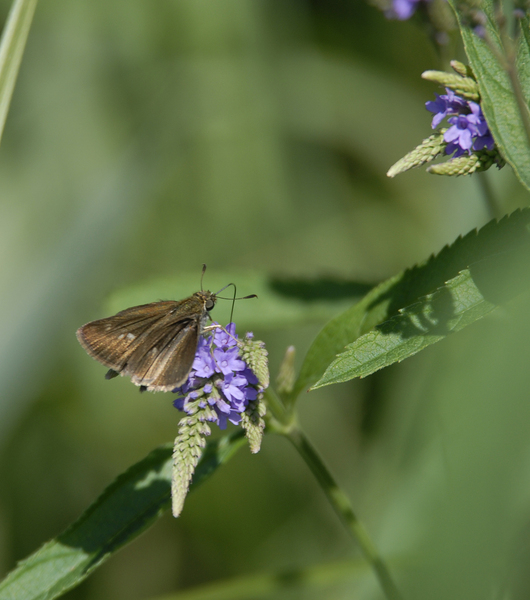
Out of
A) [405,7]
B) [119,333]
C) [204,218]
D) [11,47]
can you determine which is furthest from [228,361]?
[204,218]

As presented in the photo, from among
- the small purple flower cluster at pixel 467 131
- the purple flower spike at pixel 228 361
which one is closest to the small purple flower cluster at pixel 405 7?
the small purple flower cluster at pixel 467 131

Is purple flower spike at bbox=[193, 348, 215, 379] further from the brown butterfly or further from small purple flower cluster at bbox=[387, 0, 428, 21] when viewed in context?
small purple flower cluster at bbox=[387, 0, 428, 21]

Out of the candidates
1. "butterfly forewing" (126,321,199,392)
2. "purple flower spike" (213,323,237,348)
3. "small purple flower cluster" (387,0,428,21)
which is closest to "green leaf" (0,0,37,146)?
"butterfly forewing" (126,321,199,392)

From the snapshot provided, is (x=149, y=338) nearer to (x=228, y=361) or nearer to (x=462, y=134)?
(x=228, y=361)

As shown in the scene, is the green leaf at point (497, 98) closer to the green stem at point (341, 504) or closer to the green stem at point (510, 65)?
the green stem at point (510, 65)

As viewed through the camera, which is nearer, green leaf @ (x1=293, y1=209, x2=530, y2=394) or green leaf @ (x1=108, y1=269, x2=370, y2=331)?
green leaf @ (x1=293, y1=209, x2=530, y2=394)

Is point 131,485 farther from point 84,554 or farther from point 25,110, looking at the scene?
point 25,110
